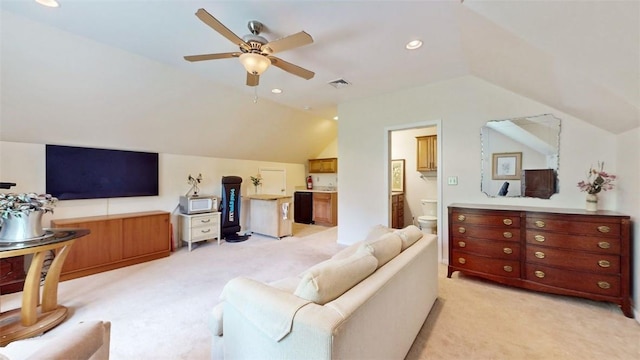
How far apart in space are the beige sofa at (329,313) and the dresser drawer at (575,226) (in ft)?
5.71

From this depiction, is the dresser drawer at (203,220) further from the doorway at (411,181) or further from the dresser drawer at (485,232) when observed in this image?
the dresser drawer at (485,232)

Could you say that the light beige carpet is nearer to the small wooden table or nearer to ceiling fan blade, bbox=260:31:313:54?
the small wooden table

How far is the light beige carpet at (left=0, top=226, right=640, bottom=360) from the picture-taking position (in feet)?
5.98

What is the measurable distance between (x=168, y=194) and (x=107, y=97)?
74.1 inches

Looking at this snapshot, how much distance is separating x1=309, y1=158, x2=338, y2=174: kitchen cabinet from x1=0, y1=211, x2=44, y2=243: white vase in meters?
5.56

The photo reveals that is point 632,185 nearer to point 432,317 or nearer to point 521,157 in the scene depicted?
point 521,157

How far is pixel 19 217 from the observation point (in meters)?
2.02

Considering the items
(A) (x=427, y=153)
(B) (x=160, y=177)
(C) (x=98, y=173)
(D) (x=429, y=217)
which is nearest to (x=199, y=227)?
(B) (x=160, y=177)

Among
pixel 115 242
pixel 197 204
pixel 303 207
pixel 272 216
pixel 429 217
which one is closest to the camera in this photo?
pixel 115 242

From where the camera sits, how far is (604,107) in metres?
2.22

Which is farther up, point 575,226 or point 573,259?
point 575,226

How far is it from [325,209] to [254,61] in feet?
15.6

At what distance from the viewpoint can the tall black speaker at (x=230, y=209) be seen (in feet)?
16.1

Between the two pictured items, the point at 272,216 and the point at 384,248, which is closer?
the point at 384,248
